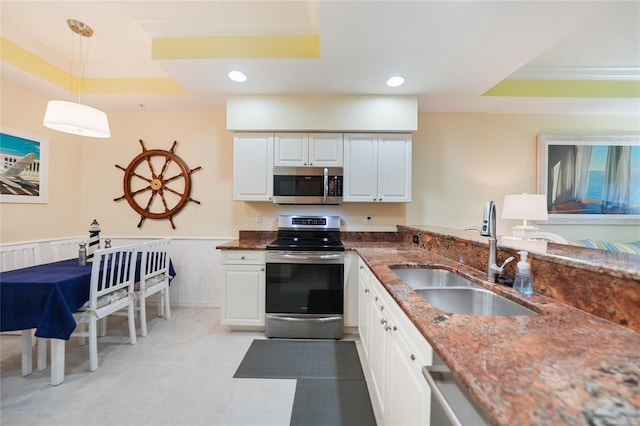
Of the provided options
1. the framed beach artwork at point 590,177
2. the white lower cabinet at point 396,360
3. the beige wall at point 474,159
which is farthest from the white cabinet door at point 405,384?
the framed beach artwork at point 590,177

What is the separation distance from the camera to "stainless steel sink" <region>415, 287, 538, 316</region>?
1.22 m

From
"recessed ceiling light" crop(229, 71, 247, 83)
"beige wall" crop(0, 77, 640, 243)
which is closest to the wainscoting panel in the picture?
"beige wall" crop(0, 77, 640, 243)

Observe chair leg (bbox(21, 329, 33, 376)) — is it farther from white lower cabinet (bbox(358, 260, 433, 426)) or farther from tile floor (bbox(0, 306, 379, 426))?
white lower cabinet (bbox(358, 260, 433, 426))

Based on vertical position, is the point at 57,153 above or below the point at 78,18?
below

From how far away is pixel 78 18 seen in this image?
2131 millimetres

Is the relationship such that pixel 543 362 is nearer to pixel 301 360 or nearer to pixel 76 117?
pixel 301 360

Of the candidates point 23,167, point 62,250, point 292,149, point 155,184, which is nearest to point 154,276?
point 62,250

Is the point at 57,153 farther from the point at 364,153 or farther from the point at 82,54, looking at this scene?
the point at 364,153

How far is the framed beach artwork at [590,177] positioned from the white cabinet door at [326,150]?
2534 mm

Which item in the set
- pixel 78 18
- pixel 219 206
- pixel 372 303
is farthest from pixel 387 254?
pixel 78 18

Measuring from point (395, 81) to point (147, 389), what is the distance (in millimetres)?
3238

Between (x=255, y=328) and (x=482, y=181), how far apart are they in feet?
10.6

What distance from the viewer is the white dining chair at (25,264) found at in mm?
1915

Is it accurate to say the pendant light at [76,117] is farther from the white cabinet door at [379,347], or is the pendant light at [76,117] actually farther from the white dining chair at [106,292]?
the white cabinet door at [379,347]
